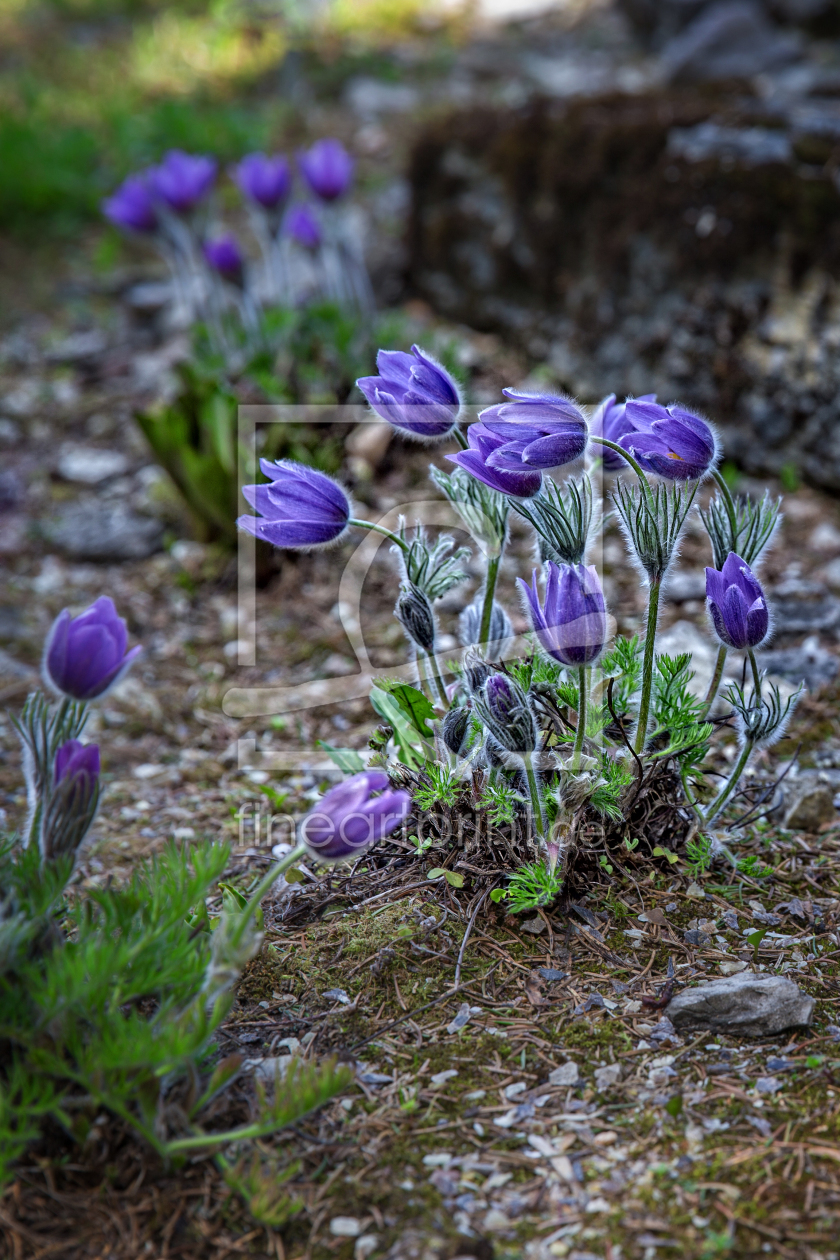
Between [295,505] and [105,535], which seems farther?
[105,535]

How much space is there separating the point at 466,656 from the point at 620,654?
29 cm

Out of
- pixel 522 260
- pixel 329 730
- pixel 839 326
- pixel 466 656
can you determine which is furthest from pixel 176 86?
pixel 466 656

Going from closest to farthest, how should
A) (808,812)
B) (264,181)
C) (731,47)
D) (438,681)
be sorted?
(438,681)
(808,812)
(264,181)
(731,47)

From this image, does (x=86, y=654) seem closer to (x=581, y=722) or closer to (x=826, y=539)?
(x=581, y=722)

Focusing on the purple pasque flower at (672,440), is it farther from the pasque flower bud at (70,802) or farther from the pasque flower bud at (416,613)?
the pasque flower bud at (70,802)

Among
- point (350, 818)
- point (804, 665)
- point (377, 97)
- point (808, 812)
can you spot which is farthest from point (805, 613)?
point (377, 97)

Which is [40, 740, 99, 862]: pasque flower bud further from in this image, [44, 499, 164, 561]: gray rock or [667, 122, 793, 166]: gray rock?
[667, 122, 793, 166]: gray rock

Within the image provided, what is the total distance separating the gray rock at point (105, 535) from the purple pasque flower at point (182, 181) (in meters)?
1.19

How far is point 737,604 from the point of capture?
1777 millimetres

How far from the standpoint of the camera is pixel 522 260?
14.6 ft

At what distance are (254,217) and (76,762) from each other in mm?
3276

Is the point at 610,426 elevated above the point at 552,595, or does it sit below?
above

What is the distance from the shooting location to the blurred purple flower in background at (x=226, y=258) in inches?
161

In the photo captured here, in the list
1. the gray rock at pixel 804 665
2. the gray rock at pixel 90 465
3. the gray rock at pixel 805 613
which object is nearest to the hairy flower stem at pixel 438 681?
the gray rock at pixel 804 665
